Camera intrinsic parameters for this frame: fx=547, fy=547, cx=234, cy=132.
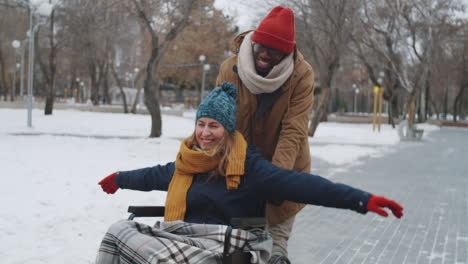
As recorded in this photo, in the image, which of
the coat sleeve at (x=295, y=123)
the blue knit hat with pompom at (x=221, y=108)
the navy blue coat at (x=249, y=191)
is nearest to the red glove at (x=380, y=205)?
the navy blue coat at (x=249, y=191)

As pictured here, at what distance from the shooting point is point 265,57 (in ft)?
9.78

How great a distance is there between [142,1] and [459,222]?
38.4ft

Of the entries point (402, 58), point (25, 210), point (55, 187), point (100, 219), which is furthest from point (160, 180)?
point (402, 58)

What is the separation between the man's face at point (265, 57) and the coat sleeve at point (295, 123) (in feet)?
0.66

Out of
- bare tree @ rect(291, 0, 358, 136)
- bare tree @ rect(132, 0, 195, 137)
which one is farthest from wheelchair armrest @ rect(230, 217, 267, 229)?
bare tree @ rect(291, 0, 358, 136)

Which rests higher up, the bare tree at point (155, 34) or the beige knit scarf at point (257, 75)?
the bare tree at point (155, 34)

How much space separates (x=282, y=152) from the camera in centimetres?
295

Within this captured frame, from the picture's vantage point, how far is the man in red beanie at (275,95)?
2938 millimetres

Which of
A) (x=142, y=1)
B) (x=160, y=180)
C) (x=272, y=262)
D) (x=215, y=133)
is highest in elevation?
(x=142, y=1)

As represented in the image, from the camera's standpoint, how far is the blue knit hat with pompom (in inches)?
109

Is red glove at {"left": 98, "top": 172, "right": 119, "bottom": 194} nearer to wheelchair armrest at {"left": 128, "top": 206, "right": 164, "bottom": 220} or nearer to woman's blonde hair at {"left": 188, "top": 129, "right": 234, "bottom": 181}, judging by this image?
wheelchair armrest at {"left": 128, "top": 206, "right": 164, "bottom": 220}

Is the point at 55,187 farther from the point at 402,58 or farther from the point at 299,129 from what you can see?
the point at 402,58

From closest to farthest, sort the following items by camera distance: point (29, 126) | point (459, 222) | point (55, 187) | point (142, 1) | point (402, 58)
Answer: point (459, 222) < point (55, 187) < point (142, 1) < point (29, 126) < point (402, 58)

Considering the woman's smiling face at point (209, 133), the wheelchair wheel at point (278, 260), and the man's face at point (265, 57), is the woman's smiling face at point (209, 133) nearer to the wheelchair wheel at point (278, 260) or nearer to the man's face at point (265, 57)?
the man's face at point (265, 57)
